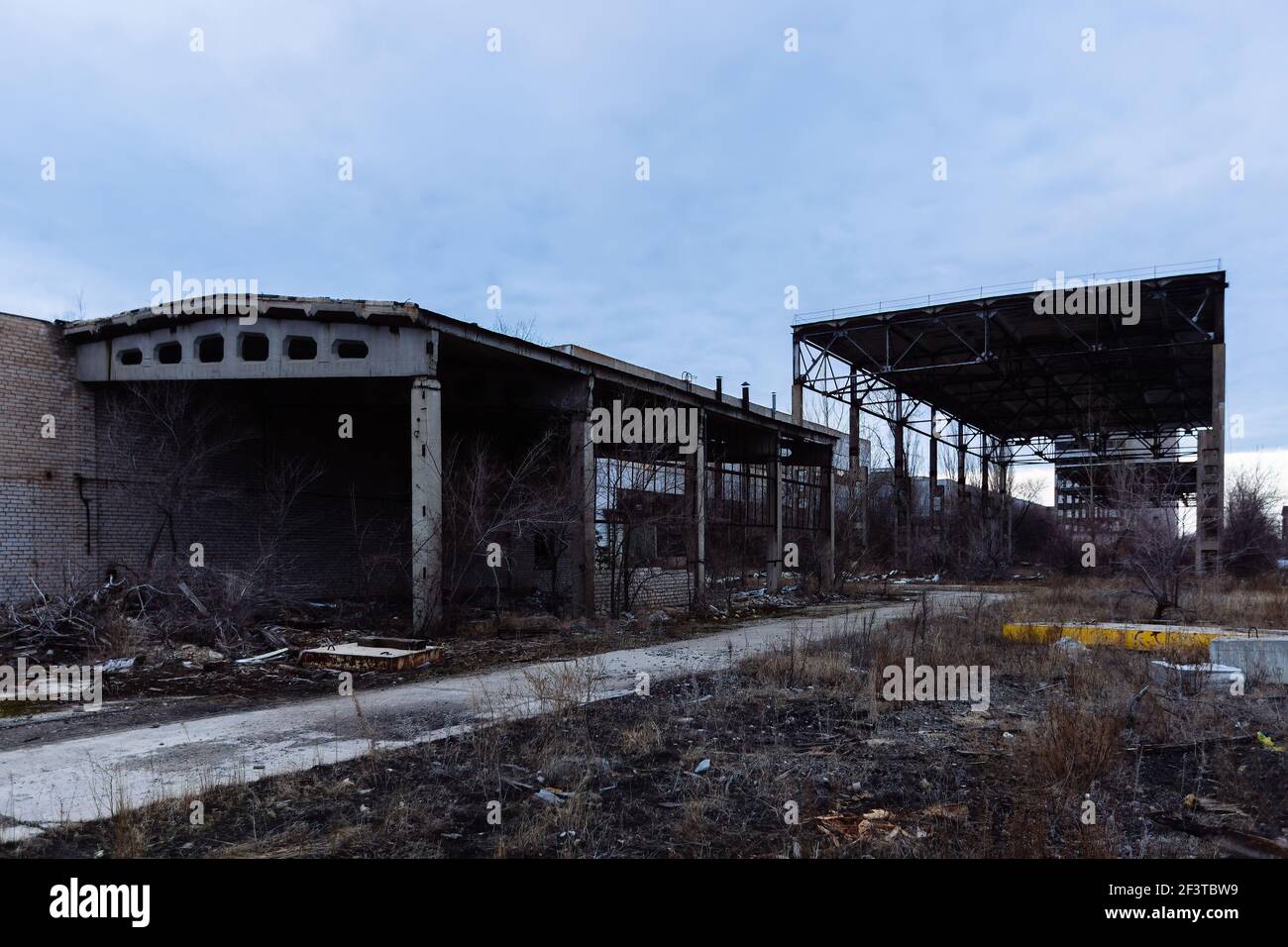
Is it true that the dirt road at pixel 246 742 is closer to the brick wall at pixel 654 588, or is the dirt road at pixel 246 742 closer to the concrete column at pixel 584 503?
the concrete column at pixel 584 503

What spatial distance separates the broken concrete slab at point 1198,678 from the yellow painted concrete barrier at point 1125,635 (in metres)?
2.13

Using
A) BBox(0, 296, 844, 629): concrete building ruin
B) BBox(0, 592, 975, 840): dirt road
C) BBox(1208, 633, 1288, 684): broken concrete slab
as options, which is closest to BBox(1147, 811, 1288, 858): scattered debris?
BBox(0, 592, 975, 840): dirt road

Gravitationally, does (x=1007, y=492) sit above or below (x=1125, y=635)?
above

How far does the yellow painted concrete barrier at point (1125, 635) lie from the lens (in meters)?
11.2

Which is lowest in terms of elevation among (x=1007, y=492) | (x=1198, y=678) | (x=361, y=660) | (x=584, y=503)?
(x=361, y=660)

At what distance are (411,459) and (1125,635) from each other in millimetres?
11758

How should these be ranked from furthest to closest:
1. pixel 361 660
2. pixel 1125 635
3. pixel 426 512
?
1. pixel 426 512
2. pixel 1125 635
3. pixel 361 660

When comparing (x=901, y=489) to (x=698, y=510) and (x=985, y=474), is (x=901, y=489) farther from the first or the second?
(x=698, y=510)

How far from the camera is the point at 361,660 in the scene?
10.7 meters

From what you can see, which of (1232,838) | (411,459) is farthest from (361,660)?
(1232,838)

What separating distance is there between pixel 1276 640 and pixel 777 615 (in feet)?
33.9

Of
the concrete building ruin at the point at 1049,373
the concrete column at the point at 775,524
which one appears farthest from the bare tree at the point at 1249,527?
the concrete column at the point at 775,524

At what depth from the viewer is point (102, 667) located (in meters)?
10.1
